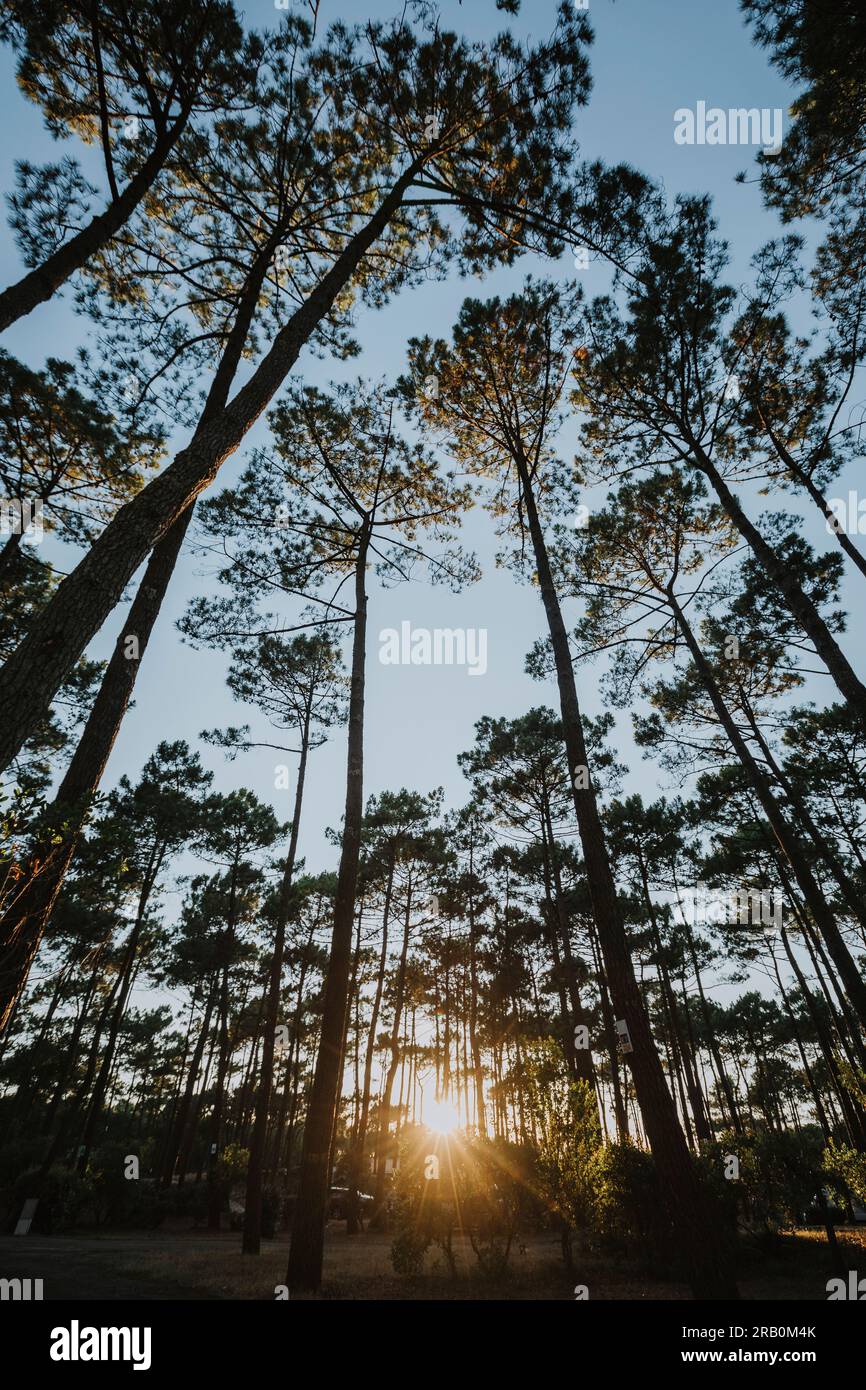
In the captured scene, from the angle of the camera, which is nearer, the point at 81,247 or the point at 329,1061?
the point at 81,247

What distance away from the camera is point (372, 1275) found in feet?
26.3

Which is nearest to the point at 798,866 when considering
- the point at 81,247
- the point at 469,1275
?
the point at 469,1275

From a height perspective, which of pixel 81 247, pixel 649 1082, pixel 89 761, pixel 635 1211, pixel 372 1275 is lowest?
pixel 372 1275

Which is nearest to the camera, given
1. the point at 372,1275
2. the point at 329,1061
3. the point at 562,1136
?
the point at 329,1061

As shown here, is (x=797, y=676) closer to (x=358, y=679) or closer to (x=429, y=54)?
(x=358, y=679)

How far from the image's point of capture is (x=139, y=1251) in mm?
11156

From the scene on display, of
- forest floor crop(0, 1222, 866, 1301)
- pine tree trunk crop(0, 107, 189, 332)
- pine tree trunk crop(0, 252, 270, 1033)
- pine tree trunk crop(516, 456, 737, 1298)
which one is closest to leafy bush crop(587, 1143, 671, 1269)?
forest floor crop(0, 1222, 866, 1301)

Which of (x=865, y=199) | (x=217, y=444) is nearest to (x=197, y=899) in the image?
(x=217, y=444)

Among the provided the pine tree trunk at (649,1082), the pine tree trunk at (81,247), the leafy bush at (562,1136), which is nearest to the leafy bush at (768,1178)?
the leafy bush at (562,1136)

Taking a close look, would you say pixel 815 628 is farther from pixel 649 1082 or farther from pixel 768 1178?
pixel 768 1178

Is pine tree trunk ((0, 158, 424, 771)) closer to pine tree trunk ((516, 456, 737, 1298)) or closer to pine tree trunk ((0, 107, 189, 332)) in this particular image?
pine tree trunk ((0, 107, 189, 332))

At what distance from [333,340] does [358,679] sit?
5776 millimetres

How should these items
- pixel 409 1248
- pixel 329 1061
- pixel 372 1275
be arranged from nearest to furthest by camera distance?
pixel 329 1061
pixel 409 1248
pixel 372 1275

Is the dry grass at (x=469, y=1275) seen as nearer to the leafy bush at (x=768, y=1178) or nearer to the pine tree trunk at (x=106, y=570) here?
the leafy bush at (x=768, y=1178)
